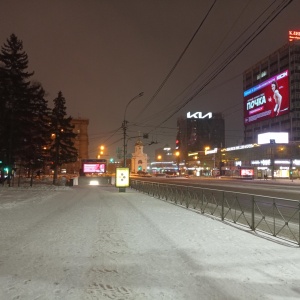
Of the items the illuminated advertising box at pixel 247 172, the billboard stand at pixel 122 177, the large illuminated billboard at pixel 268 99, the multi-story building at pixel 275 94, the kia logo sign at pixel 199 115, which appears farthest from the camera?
the kia logo sign at pixel 199 115

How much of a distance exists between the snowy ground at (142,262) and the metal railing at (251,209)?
24.4 inches

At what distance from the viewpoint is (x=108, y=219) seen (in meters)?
15.4

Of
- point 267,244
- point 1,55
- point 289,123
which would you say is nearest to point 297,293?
point 267,244

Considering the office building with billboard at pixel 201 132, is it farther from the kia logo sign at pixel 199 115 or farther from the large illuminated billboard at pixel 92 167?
the large illuminated billboard at pixel 92 167

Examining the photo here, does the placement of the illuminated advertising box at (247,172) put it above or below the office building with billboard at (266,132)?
below

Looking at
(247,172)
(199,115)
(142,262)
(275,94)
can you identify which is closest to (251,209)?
(142,262)

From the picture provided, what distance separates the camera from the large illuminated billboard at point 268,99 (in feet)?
244

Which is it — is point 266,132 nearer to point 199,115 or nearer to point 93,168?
point 93,168

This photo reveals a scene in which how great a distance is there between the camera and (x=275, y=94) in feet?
256

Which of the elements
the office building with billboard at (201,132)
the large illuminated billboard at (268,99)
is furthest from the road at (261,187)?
the office building with billboard at (201,132)

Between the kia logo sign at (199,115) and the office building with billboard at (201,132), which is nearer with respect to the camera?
the office building with billboard at (201,132)

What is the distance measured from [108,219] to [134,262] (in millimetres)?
7441

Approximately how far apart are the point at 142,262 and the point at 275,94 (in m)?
75.1

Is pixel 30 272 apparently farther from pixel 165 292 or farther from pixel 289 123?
pixel 289 123
